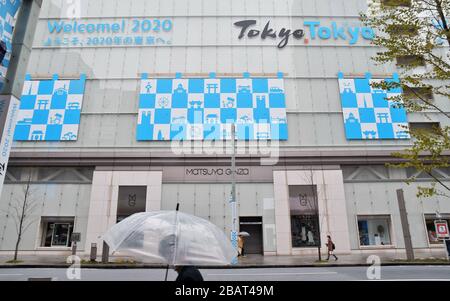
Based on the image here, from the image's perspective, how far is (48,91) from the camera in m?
24.9

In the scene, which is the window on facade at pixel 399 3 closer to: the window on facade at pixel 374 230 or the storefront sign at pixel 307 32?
the window on facade at pixel 374 230

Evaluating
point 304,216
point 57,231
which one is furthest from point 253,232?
point 57,231

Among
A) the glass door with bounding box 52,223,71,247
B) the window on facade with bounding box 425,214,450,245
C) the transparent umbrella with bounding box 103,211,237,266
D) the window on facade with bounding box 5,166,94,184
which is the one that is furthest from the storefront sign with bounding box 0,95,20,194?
the window on facade with bounding box 425,214,450,245

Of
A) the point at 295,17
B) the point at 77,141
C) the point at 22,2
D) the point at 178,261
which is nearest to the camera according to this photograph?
the point at 178,261

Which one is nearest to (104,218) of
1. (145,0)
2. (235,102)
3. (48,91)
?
(48,91)

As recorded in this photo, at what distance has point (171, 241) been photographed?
303cm

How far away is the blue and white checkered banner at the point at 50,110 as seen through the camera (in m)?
23.8

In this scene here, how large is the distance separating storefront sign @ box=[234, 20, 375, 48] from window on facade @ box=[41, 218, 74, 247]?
19995 millimetres

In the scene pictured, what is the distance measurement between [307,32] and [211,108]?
10958 millimetres

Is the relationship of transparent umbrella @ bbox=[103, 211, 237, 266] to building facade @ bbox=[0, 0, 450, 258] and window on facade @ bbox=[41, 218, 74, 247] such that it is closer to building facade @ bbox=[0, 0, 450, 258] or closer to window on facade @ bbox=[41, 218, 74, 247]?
building facade @ bbox=[0, 0, 450, 258]

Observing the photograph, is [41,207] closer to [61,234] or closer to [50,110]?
[61,234]

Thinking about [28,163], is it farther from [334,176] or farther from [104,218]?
[334,176]

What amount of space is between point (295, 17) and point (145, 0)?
1332 cm
